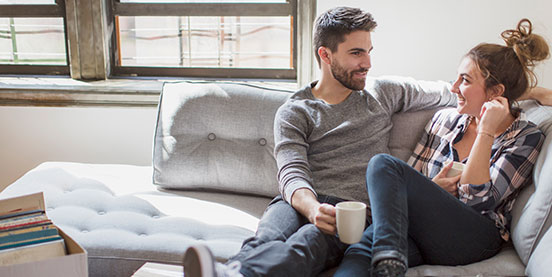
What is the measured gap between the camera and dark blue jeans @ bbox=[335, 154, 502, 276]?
1450 mm

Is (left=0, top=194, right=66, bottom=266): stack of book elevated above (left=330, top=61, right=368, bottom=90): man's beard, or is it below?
below

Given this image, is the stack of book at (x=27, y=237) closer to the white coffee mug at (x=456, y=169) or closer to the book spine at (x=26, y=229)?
the book spine at (x=26, y=229)

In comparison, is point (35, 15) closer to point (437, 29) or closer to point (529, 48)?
point (437, 29)

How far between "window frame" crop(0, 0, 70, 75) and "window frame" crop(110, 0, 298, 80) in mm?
290

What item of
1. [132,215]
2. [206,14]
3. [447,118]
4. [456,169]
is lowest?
[132,215]

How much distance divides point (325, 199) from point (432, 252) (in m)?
0.39

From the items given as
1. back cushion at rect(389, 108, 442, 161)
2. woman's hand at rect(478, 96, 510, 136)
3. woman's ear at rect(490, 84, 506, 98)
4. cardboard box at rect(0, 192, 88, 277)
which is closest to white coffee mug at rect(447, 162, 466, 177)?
woman's hand at rect(478, 96, 510, 136)

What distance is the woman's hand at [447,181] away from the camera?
5.27 feet

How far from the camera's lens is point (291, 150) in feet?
5.85

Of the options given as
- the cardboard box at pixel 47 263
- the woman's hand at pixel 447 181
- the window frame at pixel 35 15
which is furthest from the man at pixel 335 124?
the window frame at pixel 35 15

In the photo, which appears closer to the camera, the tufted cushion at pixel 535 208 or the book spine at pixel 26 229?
the book spine at pixel 26 229

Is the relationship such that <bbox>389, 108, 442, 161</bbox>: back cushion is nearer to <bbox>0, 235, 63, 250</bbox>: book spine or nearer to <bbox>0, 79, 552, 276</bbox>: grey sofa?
<bbox>0, 79, 552, 276</bbox>: grey sofa

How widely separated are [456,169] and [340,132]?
421 millimetres

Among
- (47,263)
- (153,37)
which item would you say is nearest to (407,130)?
(47,263)
